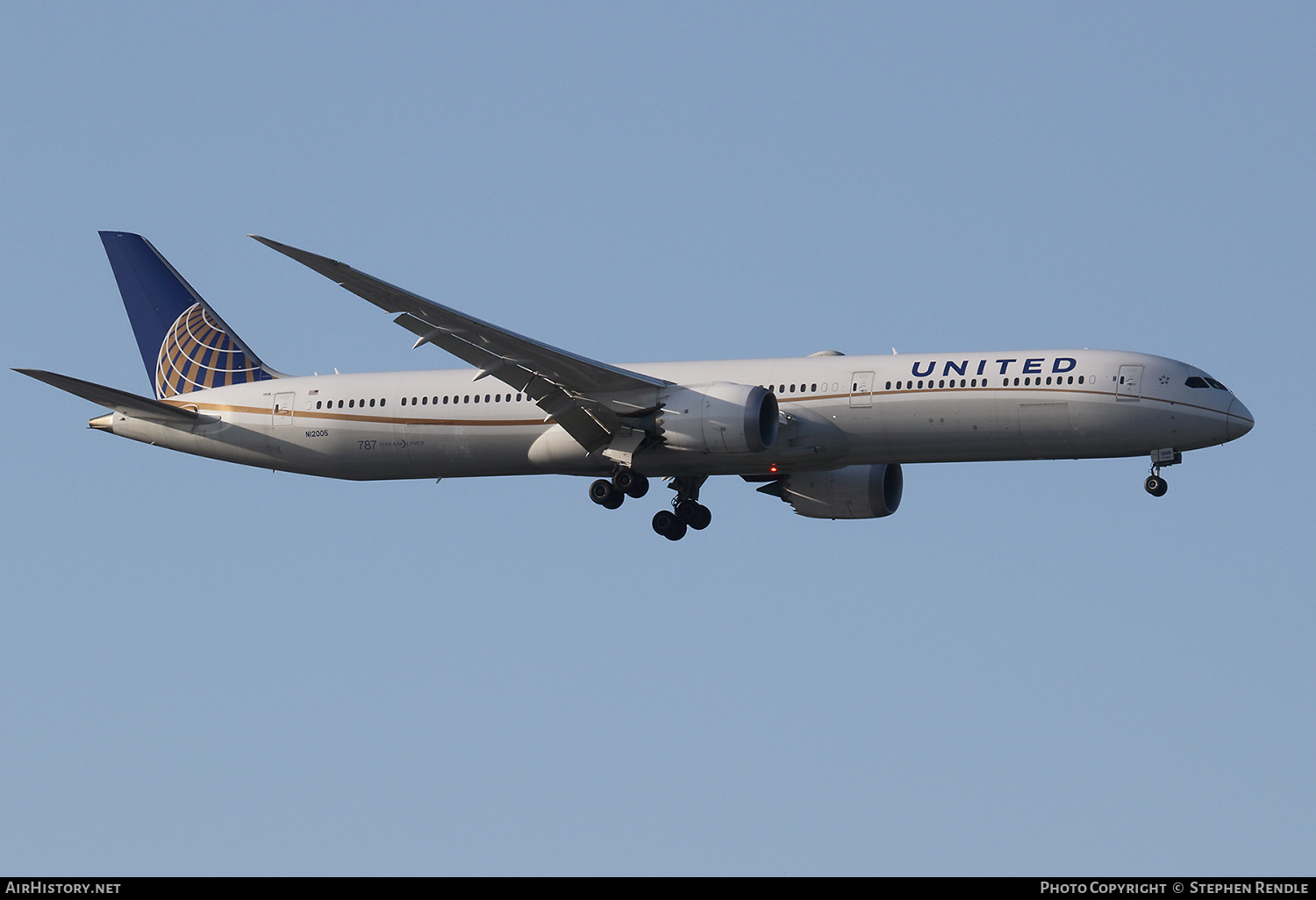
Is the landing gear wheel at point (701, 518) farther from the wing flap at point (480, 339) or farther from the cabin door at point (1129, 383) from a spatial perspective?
the cabin door at point (1129, 383)

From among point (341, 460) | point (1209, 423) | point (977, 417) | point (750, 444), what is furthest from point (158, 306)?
point (1209, 423)

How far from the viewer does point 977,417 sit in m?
41.5

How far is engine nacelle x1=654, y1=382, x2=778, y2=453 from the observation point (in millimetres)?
41656

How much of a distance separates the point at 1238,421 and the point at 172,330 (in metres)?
28.8

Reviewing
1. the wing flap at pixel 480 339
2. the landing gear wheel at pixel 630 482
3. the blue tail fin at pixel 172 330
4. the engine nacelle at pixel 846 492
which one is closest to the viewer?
the wing flap at pixel 480 339

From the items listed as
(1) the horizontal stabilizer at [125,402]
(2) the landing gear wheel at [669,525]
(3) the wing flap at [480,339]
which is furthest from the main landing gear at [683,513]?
(1) the horizontal stabilizer at [125,402]

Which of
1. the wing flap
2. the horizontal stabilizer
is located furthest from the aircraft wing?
the horizontal stabilizer

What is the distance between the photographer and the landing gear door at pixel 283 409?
158 feet

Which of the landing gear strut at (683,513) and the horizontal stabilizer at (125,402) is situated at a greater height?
the horizontal stabilizer at (125,402)

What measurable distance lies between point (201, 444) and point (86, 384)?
4109 millimetres

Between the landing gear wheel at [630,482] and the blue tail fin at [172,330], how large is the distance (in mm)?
11257

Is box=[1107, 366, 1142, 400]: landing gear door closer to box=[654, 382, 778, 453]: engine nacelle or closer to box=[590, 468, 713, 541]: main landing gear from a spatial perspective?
box=[654, 382, 778, 453]: engine nacelle

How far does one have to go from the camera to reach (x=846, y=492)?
47.8 meters
